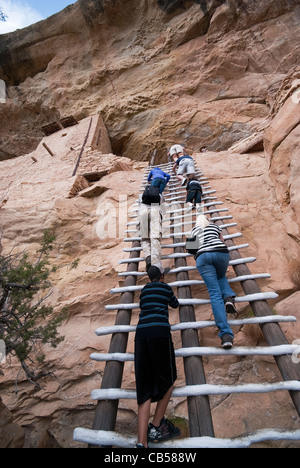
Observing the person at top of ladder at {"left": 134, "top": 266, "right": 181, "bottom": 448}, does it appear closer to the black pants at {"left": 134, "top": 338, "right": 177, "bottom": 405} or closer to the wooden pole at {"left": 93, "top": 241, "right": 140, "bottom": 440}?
the black pants at {"left": 134, "top": 338, "right": 177, "bottom": 405}

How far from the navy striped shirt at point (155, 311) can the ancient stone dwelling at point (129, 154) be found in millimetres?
722

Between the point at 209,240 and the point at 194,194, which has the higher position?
the point at 194,194

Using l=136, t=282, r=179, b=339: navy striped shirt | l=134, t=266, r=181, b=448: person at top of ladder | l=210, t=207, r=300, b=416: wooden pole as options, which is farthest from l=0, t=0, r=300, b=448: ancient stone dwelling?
l=136, t=282, r=179, b=339: navy striped shirt

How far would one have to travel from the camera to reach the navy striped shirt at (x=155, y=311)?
57.6 inches

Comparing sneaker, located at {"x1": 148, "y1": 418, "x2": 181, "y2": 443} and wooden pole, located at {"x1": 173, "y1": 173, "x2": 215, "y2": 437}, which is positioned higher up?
wooden pole, located at {"x1": 173, "y1": 173, "x2": 215, "y2": 437}

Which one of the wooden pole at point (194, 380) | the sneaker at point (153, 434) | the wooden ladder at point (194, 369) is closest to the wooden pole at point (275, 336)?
the wooden ladder at point (194, 369)

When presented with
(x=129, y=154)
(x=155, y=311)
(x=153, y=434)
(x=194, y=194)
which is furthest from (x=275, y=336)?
(x=129, y=154)

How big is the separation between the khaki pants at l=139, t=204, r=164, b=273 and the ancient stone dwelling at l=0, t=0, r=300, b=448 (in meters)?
0.22

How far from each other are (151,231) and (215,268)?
0.88 m

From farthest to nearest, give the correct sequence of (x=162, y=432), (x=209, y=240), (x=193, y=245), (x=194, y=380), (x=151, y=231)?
(x=151, y=231)
(x=193, y=245)
(x=209, y=240)
(x=194, y=380)
(x=162, y=432)

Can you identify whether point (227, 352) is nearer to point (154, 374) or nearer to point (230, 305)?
point (230, 305)

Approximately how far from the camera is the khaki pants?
247 cm

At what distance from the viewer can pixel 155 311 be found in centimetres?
157

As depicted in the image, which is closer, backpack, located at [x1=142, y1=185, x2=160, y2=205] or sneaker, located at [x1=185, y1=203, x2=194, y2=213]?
backpack, located at [x1=142, y1=185, x2=160, y2=205]
